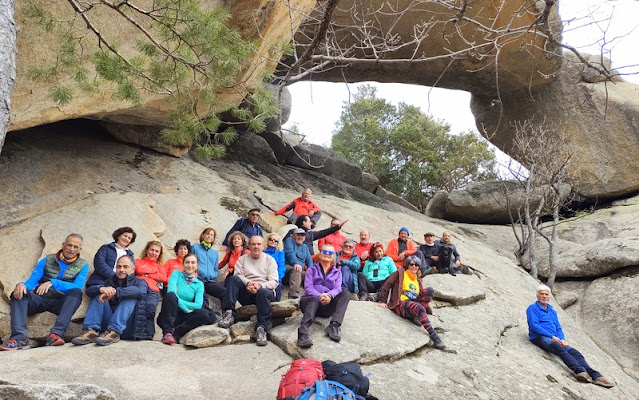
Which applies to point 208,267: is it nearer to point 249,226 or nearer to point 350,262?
point 249,226

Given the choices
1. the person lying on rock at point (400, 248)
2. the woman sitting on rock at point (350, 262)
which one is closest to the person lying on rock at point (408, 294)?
the woman sitting on rock at point (350, 262)

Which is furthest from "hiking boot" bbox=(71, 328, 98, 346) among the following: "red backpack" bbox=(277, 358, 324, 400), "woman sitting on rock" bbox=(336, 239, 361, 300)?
"woman sitting on rock" bbox=(336, 239, 361, 300)

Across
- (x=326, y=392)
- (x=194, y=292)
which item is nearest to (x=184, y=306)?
(x=194, y=292)

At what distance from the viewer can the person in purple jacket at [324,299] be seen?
17.3 ft

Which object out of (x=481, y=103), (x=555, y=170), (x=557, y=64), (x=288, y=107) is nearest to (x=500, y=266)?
(x=555, y=170)

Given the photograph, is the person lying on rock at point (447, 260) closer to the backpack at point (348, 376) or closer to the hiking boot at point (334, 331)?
the hiking boot at point (334, 331)

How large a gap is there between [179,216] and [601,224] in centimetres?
1275

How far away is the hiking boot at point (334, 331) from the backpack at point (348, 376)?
1266 mm

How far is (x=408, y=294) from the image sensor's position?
645 centimetres

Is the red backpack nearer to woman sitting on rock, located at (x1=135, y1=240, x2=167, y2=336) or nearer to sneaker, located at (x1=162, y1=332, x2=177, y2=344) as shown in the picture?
sneaker, located at (x1=162, y1=332, x2=177, y2=344)

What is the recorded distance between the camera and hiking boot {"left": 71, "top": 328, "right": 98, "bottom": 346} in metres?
4.94

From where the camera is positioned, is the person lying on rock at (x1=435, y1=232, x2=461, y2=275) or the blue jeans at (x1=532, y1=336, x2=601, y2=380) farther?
the person lying on rock at (x1=435, y1=232, x2=461, y2=275)

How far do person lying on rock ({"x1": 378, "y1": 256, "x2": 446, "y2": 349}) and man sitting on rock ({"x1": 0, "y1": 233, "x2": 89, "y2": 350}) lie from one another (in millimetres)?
3951

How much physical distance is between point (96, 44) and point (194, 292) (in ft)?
11.6
